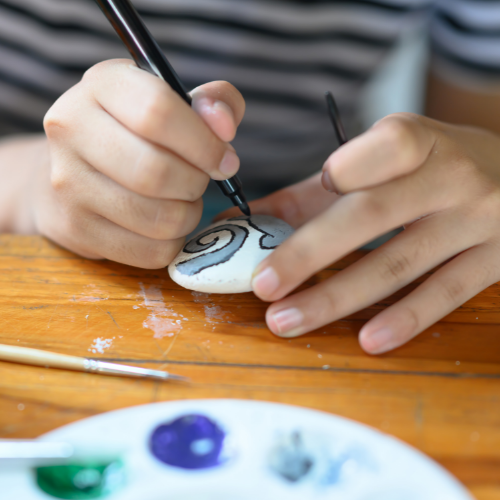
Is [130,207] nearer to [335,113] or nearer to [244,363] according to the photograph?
[244,363]

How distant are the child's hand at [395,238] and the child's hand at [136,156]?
134 millimetres

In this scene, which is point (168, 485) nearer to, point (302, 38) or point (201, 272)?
point (201, 272)

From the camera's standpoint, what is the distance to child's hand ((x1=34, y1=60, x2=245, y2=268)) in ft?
1.53

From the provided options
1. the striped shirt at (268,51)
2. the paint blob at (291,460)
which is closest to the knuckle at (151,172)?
the paint blob at (291,460)

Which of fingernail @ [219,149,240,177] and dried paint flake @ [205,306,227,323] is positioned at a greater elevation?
fingernail @ [219,149,240,177]

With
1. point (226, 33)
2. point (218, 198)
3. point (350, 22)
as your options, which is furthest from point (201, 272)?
point (350, 22)

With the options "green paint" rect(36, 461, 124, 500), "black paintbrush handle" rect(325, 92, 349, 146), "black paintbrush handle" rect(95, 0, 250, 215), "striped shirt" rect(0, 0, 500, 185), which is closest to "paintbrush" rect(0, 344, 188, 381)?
"green paint" rect(36, 461, 124, 500)

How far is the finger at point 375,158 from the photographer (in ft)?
1.49

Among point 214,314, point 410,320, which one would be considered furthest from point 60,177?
point 410,320

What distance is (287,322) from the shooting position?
0.48m

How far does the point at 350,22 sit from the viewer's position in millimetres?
1269

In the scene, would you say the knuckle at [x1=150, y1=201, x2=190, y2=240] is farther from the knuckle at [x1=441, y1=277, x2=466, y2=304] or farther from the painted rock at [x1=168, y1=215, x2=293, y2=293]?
the knuckle at [x1=441, y1=277, x2=466, y2=304]

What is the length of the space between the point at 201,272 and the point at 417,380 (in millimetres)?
277

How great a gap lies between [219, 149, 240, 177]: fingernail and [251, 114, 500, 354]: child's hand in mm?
110
